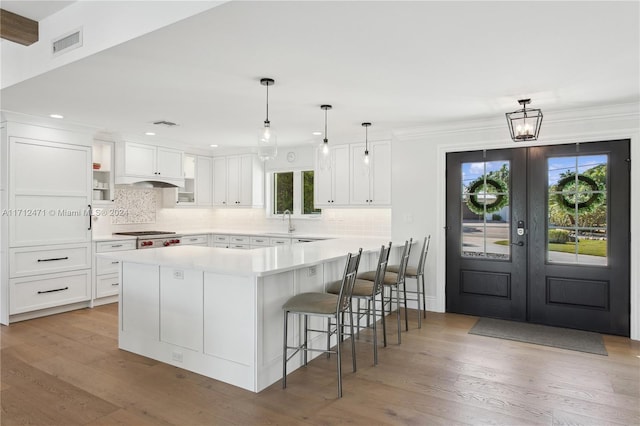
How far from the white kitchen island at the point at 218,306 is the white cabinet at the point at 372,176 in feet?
6.94

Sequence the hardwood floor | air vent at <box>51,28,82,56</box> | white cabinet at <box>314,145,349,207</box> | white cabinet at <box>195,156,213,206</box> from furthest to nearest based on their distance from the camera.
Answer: white cabinet at <box>195,156,213,206</box>, white cabinet at <box>314,145,349,207</box>, air vent at <box>51,28,82,56</box>, the hardwood floor

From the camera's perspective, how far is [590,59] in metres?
3.00

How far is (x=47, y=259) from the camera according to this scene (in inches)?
201

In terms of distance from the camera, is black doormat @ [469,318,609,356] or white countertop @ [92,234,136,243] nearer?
black doormat @ [469,318,609,356]

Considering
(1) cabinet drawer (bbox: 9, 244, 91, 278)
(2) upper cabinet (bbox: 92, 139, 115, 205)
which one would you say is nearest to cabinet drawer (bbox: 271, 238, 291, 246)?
(2) upper cabinet (bbox: 92, 139, 115, 205)

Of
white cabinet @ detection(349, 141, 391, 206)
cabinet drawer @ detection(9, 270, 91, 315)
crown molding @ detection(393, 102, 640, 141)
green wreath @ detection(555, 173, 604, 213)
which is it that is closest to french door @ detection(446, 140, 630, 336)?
green wreath @ detection(555, 173, 604, 213)

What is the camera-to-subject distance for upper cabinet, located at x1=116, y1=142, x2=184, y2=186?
612 centimetres

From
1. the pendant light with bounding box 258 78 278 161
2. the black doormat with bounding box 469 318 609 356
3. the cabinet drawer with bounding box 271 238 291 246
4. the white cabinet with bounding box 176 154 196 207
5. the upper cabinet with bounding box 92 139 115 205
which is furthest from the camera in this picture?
the white cabinet with bounding box 176 154 196 207

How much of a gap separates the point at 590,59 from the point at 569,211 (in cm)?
213

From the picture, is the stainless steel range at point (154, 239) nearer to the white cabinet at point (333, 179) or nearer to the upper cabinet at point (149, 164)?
the upper cabinet at point (149, 164)

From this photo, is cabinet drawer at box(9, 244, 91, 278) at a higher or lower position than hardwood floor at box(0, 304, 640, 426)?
higher

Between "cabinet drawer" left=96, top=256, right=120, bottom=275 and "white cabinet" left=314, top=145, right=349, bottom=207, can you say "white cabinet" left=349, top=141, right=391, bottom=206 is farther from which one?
"cabinet drawer" left=96, top=256, right=120, bottom=275

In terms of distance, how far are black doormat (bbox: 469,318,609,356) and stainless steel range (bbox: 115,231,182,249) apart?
4501mm

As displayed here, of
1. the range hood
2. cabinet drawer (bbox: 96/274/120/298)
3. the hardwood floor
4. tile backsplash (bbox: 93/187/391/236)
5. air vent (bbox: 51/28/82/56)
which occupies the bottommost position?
the hardwood floor
